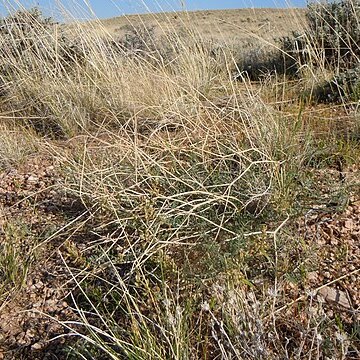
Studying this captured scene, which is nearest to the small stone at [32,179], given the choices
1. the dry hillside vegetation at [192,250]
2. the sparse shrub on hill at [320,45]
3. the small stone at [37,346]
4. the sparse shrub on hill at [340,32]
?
the dry hillside vegetation at [192,250]

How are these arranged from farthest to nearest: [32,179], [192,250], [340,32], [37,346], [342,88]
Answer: [340,32] < [342,88] < [32,179] < [192,250] < [37,346]

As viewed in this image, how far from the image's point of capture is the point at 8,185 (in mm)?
2535

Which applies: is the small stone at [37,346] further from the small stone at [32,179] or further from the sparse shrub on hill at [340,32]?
the sparse shrub on hill at [340,32]

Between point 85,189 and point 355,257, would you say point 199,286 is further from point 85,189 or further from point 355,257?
point 85,189

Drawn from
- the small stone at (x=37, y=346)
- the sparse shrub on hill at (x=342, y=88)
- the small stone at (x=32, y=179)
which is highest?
the small stone at (x=32, y=179)

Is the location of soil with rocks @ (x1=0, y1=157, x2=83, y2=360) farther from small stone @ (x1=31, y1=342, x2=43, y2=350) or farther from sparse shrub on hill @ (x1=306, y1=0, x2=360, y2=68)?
sparse shrub on hill @ (x1=306, y1=0, x2=360, y2=68)

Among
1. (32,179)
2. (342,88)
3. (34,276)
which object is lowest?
(342,88)

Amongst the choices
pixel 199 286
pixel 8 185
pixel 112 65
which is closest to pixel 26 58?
pixel 112 65

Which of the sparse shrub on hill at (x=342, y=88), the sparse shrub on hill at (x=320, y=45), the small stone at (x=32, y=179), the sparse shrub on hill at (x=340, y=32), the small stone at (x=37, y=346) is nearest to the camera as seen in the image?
the small stone at (x=37, y=346)

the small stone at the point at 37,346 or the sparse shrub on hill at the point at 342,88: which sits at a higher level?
the small stone at the point at 37,346

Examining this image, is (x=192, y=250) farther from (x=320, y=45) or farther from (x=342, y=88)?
(x=320, y=45)

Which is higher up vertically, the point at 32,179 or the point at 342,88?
the point at 32,179

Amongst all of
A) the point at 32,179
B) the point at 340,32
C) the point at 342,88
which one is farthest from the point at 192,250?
the point at 340,32

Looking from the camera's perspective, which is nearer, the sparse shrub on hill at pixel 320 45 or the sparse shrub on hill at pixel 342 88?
the sparse shrub on hill at pixel 342 88
